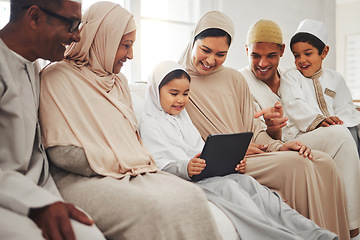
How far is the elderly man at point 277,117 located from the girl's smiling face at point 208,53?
0.43 meters

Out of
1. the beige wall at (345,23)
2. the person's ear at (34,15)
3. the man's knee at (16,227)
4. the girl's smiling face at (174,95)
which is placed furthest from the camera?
the beige wall at (345,23)

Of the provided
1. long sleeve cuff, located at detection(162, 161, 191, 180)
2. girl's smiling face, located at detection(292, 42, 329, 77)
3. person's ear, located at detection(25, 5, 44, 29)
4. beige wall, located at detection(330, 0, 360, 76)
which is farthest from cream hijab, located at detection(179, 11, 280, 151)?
beige wall, located at detection(330, 0, 360, 76)

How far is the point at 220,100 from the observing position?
2549 millimetres

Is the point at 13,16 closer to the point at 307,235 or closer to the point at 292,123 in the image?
the point at 307,235

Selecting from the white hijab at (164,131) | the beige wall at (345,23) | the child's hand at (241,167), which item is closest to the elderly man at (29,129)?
the white hijab at (164,131)

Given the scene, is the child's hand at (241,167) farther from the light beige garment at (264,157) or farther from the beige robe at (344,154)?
the beige robe at (344,154)

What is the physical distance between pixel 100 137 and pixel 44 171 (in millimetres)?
275

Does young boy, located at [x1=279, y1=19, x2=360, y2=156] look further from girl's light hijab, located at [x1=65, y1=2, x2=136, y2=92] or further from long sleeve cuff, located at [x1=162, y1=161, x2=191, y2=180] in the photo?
girl's light hijab, located at [x1=65, y1=2, x2=136, y2=92]

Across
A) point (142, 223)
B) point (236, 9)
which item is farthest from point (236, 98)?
point (236, 9)

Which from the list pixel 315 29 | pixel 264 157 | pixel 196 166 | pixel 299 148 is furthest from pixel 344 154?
pixel 196 166

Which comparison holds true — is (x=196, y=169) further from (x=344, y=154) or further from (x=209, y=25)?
(x=344, y=154)

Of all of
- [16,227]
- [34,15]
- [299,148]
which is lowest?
[299,148]

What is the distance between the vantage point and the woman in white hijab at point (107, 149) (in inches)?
56.8

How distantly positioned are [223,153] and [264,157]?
18.1 inches
